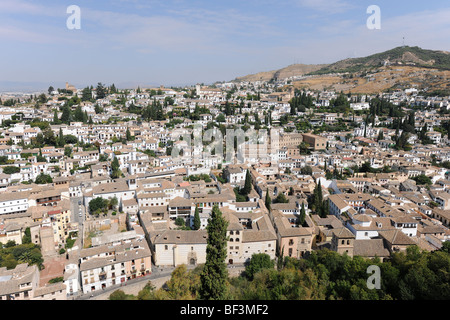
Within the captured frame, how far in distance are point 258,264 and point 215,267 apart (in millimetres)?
5180

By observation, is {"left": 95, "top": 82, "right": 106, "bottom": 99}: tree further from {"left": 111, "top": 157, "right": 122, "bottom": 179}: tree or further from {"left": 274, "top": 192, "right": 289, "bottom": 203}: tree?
{"left": 274, "top": 192, "right": 289, "bottom": 203}: tree

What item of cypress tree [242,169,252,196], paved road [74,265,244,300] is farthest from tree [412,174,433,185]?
paved road [74,265,244,300]

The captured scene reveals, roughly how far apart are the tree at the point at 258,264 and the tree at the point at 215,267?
4.53 meters

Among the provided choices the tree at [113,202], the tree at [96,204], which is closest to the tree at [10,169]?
the tree at [96,204]

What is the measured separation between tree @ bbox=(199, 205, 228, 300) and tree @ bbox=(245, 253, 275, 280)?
4.53 meters

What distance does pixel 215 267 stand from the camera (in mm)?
8836

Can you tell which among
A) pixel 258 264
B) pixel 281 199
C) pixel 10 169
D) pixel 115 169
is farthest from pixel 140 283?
pixel 10 169

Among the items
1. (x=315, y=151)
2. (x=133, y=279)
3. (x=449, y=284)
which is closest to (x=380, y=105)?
(x=315, y=151)

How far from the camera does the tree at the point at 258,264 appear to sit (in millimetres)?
13227

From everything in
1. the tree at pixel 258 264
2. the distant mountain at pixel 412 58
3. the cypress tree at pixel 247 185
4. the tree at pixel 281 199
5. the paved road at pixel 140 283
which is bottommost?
the paved road at pixel 140 283

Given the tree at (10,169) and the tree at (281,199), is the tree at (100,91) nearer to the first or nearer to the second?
the tree at (10,169)

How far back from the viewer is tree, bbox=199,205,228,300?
27.0 feet

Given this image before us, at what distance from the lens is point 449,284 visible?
9.62 metres
